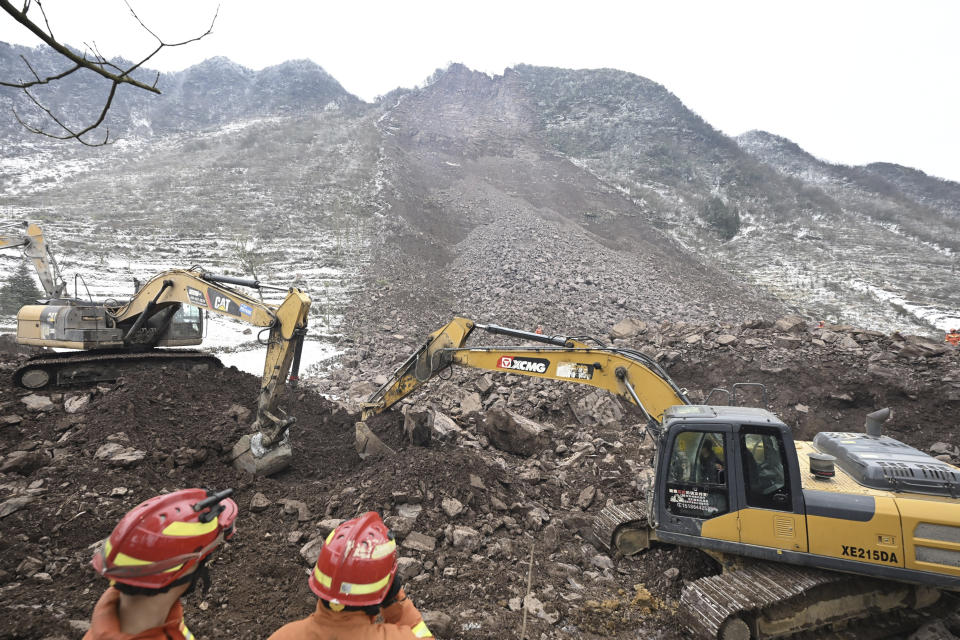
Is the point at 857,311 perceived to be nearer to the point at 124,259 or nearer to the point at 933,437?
the point at 933,437

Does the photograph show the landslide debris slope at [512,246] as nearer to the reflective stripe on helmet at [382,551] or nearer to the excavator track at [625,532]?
the excavator track at [625,532]

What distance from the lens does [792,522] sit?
395 cm

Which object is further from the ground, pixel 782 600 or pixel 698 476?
pixel 698 476

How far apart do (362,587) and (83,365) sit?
333 inches

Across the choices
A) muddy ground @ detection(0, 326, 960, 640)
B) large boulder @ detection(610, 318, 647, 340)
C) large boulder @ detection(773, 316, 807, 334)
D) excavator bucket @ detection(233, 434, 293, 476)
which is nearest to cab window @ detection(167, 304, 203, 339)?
muddy ground @ detection(0, 326, 960, 640)

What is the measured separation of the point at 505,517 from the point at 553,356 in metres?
1.89

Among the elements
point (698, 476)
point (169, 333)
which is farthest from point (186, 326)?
point (698, 476)

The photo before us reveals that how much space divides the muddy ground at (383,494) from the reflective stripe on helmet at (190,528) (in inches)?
95.5

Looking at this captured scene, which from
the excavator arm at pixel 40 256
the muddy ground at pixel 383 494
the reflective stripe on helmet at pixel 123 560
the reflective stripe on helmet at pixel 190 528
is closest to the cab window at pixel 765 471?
the muddy ground at pixel 383 494

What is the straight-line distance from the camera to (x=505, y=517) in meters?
5.29

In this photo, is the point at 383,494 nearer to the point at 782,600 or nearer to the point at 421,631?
the point at 421,631

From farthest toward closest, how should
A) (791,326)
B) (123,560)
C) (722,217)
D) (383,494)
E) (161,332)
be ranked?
(722,217) < (791,326) < (161,332) < (383,494) < (123,560)

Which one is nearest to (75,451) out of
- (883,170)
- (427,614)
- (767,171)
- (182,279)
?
(182,279)

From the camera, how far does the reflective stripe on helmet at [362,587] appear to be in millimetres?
1799
